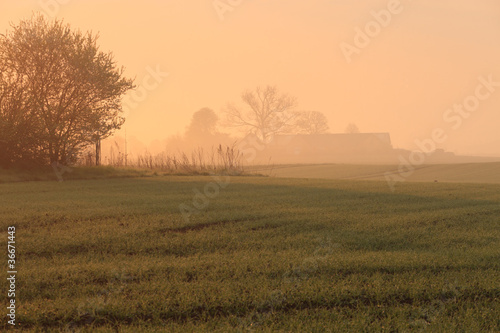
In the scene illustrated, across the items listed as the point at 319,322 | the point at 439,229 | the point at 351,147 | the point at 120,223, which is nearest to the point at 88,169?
the point at 120,223

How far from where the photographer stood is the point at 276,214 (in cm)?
871

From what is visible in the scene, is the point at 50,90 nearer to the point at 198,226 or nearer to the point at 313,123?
the point at 198,226

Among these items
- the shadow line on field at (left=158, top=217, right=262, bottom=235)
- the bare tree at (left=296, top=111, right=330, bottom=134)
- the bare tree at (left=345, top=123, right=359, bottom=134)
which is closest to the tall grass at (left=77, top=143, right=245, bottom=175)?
the shadow line on field at (left=158, top=217, right=262, bottom=235)

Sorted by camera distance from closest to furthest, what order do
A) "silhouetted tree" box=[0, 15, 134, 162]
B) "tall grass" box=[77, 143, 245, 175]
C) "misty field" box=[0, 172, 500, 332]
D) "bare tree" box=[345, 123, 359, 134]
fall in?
"misty field" box=[0, 172, 500, 332] → "silhouetted tree" box=[0, 15, 134, 162] → "tall grass" box=[77, 143, 245, 175] → "bare tree" box=[345, 123, 359, 134]

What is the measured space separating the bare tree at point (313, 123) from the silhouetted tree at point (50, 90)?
60613 millimetres

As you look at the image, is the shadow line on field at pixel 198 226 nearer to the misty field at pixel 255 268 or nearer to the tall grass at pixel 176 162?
the misty field at pixel 255 268

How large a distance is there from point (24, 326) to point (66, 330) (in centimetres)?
42

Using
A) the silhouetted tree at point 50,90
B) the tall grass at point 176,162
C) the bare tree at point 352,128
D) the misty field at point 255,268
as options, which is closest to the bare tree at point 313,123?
the bare tree at point 352,128

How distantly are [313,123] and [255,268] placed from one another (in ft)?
270

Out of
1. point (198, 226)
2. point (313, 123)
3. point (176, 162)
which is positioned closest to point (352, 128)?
point (313, 123)

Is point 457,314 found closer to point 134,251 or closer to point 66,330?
point 66,330

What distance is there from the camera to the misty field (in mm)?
3926

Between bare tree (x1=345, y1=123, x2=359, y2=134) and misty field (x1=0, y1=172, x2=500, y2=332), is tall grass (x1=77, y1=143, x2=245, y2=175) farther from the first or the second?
bare tree (x1=345, y1=123, x2=359, y2=134)

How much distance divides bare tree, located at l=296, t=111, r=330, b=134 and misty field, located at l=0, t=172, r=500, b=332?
71434 millimetres
